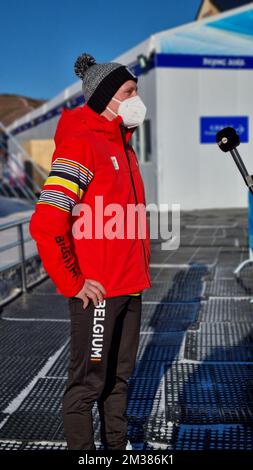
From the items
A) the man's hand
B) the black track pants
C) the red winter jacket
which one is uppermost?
the red winter jacket

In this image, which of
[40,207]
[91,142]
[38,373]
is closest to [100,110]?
[91,142]

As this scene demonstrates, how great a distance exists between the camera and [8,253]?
6.50 m

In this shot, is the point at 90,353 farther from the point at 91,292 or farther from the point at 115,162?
the point at 115,162

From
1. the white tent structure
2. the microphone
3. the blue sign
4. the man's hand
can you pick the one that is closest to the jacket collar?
the microphone

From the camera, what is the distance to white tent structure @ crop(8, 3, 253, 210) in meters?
16.2

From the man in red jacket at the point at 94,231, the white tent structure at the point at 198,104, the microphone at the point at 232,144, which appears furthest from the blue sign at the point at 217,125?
the man in red jacket at the point at 94,231

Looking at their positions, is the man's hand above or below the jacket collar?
below

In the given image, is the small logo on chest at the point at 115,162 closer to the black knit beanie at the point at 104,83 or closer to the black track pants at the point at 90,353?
the black knit beanie at the point at 104,83

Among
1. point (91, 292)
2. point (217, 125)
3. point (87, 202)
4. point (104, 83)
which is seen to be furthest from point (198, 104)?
point (91, 292)

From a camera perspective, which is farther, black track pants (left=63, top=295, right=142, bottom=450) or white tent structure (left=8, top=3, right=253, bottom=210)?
white tent structure (left=8, top=3, right=253, bottom=210)

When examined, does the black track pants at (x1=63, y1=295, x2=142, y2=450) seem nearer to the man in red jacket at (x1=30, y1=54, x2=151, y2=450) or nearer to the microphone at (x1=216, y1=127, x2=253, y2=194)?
the man in red jacket at (x1=30, y1=54, x2=151, y2=450)

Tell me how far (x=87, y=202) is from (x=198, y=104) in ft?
49.2

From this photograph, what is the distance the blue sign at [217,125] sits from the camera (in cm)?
1661

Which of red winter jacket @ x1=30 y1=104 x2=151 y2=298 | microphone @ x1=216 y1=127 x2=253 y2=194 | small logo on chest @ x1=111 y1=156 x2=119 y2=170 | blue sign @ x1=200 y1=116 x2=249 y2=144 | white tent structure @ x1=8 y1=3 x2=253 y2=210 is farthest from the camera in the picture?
blue sign @ x1=200 y1=116 x2=249 y2=144
